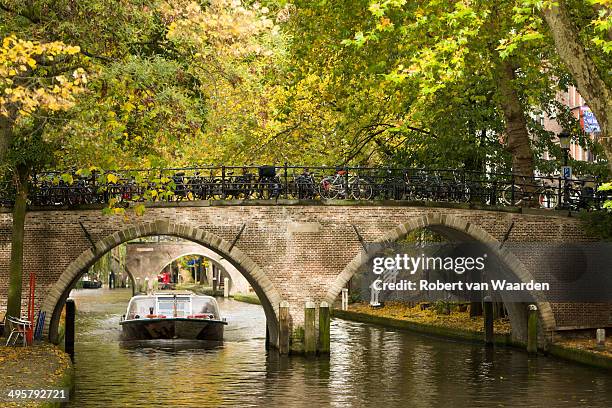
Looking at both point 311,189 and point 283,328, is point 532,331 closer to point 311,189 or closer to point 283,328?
point 283,328

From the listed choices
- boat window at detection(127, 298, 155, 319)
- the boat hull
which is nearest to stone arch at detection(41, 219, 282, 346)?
the boat hull

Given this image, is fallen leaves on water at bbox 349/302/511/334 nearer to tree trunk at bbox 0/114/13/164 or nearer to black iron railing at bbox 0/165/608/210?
black iron railing at bbox 0/165/608/210

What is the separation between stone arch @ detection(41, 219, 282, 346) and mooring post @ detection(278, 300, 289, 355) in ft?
0.91

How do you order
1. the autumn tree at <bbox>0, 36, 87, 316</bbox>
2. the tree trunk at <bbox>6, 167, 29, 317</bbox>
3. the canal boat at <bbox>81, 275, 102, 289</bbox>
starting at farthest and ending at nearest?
the canal boat at <bbox>81, 275, 102, 289</bbox> < the tree trunk at <bbox>6, 167, 29, 317</bbox> < the autumn tree at <bbox>0, 36, 87, 316</bbox>

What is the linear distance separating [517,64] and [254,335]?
1285 centimetres

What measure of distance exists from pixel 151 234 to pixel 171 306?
6619mm

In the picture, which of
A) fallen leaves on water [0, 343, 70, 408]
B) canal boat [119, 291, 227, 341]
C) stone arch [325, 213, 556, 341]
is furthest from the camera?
canal boat [119, 291, 227, 341]

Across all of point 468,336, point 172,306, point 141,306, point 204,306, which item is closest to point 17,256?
point 141,306

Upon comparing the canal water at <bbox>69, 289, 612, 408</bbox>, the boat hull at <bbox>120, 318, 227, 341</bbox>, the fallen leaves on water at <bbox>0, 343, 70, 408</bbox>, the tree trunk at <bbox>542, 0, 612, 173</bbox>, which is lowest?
the canal water at <bbox>69, 289, 612, 408</bbox>

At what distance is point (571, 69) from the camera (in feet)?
67.6

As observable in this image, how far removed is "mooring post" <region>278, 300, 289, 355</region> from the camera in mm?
30719

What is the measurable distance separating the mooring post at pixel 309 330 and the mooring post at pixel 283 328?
487mm

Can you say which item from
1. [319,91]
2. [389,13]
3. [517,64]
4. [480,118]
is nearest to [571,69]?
[389,13]

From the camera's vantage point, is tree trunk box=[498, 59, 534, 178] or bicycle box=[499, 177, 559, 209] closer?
bicycle box=[499, 177, 559, 209]
